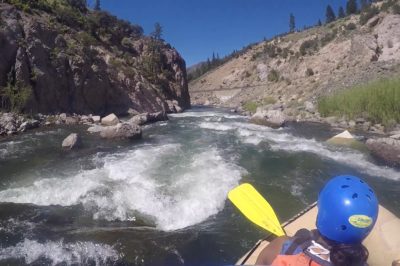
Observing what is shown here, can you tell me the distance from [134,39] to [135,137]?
29.6 metres

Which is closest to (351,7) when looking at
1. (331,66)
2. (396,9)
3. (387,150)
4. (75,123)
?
Answer: (396,9)

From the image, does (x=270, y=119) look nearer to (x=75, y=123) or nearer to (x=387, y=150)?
(x=387, y=150)

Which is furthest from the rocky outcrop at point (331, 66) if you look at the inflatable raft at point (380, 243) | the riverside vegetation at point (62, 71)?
the inflatable raft at point (380, 243)

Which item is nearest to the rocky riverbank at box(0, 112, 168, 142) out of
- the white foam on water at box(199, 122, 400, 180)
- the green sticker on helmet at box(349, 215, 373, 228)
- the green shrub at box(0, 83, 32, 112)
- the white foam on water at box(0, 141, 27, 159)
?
the green shrub at box(0, 83, 32, 112)

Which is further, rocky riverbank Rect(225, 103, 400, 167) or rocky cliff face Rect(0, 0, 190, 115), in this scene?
rocky cliff face Rect(0, 0, 190, 115)

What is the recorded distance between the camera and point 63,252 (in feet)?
16.4

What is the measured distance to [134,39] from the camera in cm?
4138

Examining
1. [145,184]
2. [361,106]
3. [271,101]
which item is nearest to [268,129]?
[361,106]

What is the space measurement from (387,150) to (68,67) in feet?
64.9

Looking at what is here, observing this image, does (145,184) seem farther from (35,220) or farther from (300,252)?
(300,252)

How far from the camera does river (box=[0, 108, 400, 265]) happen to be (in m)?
5.14

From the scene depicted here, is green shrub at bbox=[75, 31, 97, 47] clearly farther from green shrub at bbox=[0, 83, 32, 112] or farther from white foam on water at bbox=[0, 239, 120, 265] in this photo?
white foam on water at bbox=[0, 239, 120, 265]

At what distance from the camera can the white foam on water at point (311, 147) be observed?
A: 9.56 metres

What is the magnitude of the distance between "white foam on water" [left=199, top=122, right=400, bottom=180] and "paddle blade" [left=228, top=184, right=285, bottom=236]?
19.6ft
